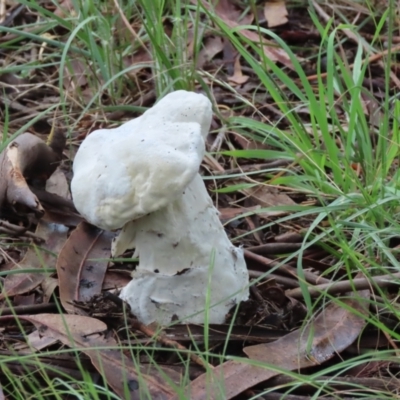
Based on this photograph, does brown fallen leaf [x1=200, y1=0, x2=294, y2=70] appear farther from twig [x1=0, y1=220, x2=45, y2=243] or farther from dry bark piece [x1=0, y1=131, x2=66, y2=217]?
twig [x1=0, y1=220, x2=45, y2=243]

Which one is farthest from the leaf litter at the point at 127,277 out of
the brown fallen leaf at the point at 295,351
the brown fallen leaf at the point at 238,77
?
the brown fallen leaf at the point at 238,77

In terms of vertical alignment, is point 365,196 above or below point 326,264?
above

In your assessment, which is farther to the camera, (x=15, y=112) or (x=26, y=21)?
(x=26, y=21)

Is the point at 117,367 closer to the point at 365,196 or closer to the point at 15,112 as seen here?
the point at 365,196

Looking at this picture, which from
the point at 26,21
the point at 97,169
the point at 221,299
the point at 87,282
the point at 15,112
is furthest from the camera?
the point at 26,21

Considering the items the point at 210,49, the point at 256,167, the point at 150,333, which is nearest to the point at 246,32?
the point at 210,49

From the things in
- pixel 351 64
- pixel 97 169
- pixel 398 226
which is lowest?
pixel 351 64

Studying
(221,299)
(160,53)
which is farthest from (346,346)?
(160,53)
